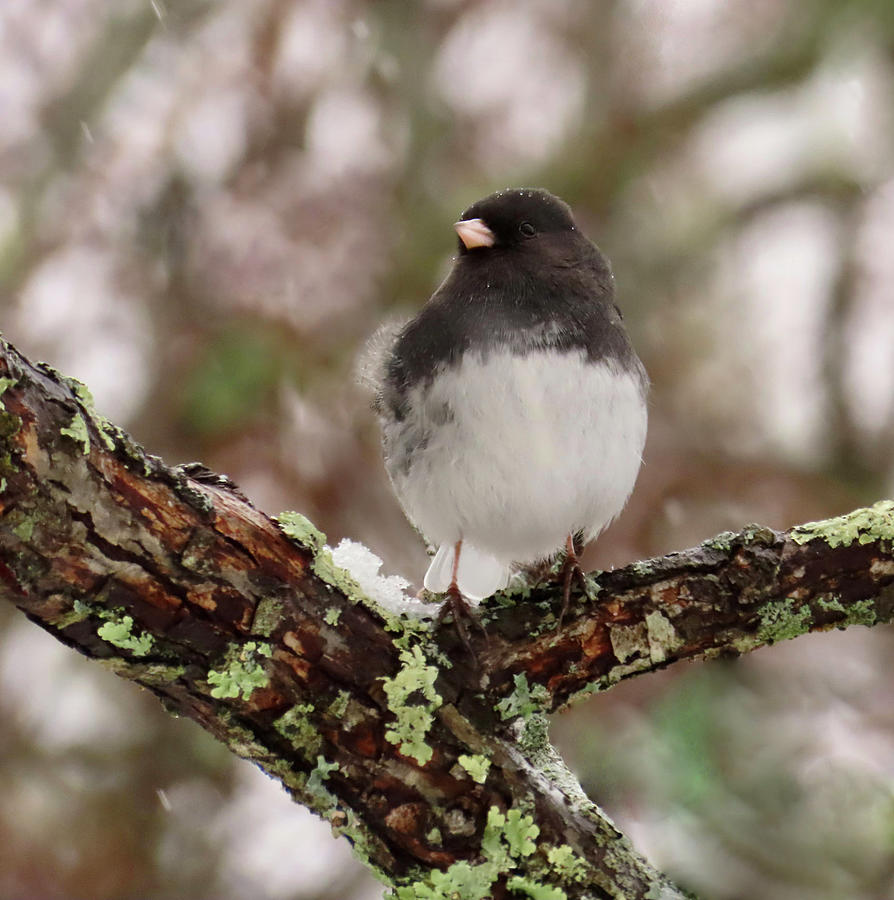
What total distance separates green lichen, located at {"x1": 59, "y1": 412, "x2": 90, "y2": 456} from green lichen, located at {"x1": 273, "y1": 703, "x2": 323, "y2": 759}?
437mm

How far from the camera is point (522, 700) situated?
5.06 ft

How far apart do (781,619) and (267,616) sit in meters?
0.79

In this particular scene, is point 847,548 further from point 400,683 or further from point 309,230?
point 309,230

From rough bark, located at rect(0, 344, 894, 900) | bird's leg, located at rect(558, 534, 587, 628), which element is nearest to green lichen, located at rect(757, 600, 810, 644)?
rough bark, located at rect(0, 344, 894, 900)

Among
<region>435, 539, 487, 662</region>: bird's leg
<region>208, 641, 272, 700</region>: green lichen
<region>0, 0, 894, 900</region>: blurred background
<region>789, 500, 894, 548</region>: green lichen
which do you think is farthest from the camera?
<region>0, 0, 894, 900</region>: blurred background

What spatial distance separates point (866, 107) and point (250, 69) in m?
1.78

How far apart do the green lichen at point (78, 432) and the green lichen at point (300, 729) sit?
0.44 meters

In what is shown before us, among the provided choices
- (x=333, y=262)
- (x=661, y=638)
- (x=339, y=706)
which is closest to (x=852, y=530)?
(x=661, y=638)

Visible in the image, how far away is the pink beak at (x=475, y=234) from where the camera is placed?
2094 millimetres

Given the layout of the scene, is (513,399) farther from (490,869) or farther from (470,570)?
(490,869)

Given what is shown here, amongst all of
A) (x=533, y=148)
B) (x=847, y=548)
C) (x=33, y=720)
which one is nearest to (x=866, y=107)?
(x=533, y=148)

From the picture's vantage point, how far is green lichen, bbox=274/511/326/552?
56.7 inches

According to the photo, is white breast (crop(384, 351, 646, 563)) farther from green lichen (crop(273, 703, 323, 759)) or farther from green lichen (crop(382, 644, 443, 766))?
green lichen (crop(273, 703, 323, 759))

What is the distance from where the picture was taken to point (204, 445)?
2844mm
